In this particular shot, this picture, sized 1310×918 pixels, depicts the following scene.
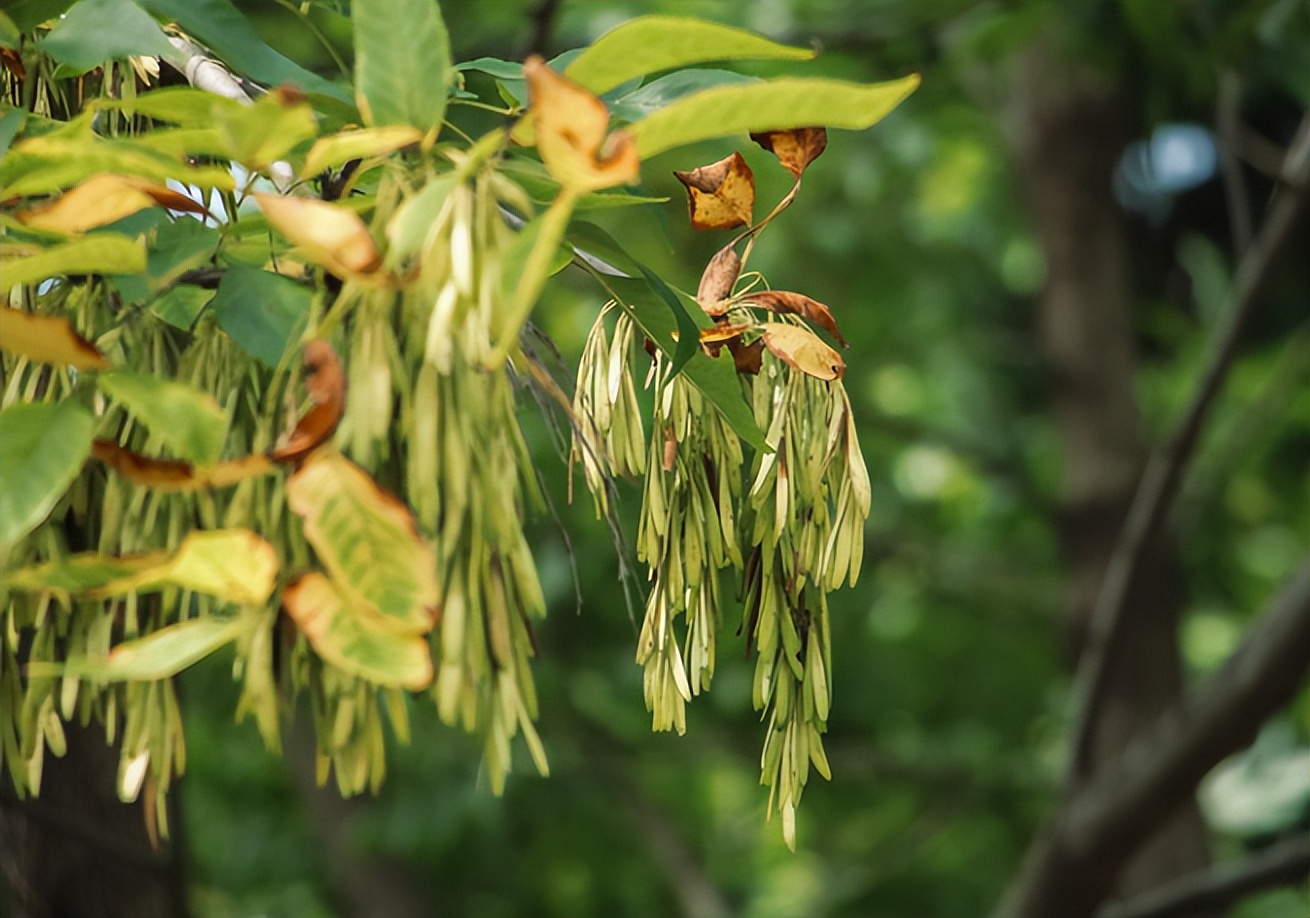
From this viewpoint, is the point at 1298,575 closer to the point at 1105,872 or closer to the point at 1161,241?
the point at 1105,872

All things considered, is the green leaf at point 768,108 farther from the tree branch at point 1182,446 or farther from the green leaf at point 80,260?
the tree branch at point 1182,446

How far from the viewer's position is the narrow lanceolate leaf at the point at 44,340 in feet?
1.73

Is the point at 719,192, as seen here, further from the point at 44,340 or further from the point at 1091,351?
the point at 1091,351

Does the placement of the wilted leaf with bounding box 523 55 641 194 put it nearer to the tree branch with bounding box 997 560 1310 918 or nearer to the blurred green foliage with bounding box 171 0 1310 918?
the tree branch with bounding box 997 560 1310 918

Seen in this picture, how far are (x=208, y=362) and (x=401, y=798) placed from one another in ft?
12.2

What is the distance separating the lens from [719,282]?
731 millimetres

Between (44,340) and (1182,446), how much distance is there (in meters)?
2.09

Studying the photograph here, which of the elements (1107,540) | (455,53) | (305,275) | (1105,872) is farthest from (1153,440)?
(305,275)

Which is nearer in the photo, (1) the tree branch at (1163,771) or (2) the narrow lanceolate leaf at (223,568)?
(2) the narrow lanceolate leaf at (223,568)

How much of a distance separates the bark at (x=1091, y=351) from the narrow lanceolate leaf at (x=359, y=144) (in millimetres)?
3118

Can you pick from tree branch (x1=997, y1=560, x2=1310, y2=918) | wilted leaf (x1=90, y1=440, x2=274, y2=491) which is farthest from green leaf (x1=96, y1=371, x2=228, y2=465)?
tree branch (x1=997, y1=560, x2=1310, y2=918)

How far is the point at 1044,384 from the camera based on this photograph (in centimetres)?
456

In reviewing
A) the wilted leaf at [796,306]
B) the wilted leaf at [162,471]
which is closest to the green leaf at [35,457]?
the wilted leaf at [162,471]

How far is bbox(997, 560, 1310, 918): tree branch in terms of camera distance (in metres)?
2.00
